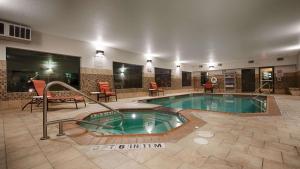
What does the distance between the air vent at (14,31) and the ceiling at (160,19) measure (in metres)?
0.23

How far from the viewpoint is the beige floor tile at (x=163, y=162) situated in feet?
5.09

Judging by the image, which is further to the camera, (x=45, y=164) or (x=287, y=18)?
(x=287, y=18)

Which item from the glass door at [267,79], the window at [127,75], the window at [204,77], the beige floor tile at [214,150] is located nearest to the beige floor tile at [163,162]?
the beige floor tile at [214,150]

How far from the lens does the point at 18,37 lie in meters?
4.83

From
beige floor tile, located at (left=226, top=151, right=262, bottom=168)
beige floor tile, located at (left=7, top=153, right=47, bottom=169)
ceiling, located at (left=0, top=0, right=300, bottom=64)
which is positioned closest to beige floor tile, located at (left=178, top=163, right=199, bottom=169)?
beige floor tile, located at (left=226, top=151, right=262, bottom=168)

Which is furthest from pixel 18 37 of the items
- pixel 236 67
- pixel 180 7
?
pixel 236 67

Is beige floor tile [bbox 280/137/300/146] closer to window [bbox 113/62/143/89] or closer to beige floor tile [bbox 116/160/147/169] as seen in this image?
beige floor tile [bbox 116/160/147/169]

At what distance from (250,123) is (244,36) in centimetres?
459

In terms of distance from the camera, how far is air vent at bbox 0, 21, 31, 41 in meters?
4.55

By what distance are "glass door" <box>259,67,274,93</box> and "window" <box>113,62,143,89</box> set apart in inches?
383

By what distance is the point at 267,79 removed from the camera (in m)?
12.3

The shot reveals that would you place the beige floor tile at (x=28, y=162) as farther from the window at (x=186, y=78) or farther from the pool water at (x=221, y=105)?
the window at (x=186, y=78)

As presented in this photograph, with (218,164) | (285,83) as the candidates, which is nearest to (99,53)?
(218,164)

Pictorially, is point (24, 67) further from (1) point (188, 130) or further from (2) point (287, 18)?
(2) point (287, 18)
